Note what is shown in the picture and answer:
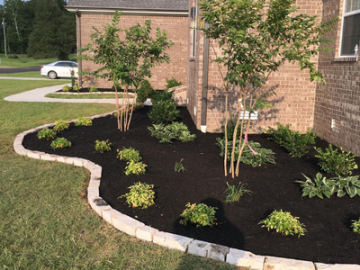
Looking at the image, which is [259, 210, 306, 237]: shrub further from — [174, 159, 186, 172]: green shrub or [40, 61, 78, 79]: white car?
[40, 61, 78, 79]: white car

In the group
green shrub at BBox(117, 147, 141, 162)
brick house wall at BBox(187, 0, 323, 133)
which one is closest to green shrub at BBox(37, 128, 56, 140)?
green shrub at BBox(117, 147, 141, 162)

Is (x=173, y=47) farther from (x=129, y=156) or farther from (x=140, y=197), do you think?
(x=140, y=197)

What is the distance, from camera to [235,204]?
4.77 meters

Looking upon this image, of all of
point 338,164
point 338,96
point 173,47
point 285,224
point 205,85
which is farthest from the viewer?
point 173,47

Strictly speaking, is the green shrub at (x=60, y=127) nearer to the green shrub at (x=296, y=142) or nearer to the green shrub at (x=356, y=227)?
the green shrub at (x=296, y=142)

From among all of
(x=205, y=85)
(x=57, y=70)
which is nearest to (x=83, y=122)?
(x=205, y=85)

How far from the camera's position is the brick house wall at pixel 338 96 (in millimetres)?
6734

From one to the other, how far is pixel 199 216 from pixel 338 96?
15.6ft

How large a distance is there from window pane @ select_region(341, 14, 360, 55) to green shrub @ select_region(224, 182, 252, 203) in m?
3.85

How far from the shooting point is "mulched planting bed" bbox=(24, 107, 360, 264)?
12.6 feet

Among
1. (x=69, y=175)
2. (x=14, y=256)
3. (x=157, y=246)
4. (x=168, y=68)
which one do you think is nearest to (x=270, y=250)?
(x=157, y=246)

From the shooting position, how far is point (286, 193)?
5090 millimetres

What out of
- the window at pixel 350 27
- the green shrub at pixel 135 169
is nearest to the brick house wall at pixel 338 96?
the window at pixel 350 27

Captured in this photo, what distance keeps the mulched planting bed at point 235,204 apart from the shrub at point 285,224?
2.9 inches
